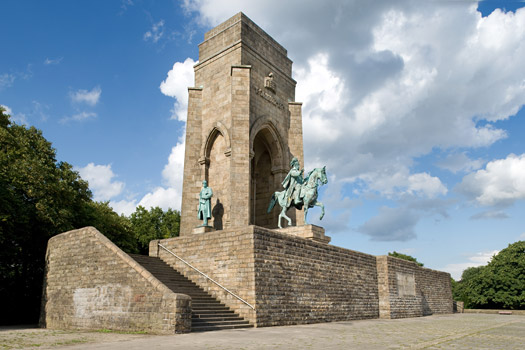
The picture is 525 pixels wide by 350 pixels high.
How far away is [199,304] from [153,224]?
87.7 ft

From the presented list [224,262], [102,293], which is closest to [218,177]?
[224,262]

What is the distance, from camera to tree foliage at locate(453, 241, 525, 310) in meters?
31.3

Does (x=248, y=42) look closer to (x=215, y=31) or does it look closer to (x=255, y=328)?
(x=215, y=31)

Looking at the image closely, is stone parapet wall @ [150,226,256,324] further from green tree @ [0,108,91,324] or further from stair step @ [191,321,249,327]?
green tree @ [0,108,91,324]

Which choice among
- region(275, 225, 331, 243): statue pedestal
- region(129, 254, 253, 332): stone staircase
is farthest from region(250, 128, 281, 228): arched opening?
region(129, 254, 253, 332): stone staircase

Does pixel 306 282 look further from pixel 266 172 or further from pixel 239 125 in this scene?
pixel 266 172

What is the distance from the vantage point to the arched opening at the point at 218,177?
58.7 ft

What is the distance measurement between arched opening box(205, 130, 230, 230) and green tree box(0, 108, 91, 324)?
18.7 ft

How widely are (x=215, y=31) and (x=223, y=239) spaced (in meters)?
11.9

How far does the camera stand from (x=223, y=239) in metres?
12.9

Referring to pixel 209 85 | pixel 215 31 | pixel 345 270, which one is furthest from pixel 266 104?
pixel 345 270

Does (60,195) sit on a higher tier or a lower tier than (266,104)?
lower

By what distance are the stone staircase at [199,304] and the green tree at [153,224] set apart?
22339 mm

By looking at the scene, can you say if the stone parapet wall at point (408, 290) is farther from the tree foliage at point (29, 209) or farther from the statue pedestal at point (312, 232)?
the tree foliage at point (29, 209)
